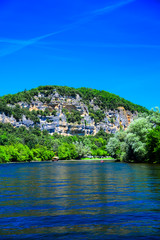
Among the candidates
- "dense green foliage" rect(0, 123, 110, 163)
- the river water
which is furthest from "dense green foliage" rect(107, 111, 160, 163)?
"dense green foliage" rect(0, 123, 110, 163)

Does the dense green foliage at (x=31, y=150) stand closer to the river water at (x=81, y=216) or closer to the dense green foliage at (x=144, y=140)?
the dense green foliage at (x=144, y=140)

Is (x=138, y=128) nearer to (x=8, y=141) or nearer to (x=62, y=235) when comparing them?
(x=62, y=235)

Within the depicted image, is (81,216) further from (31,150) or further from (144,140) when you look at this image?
(31,150)

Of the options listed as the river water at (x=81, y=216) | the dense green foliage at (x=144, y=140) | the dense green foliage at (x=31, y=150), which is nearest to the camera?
the river water at (x=81, y=216)

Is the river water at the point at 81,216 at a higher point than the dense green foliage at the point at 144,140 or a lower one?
lower

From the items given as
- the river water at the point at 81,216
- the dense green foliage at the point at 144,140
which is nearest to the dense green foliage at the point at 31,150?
the dense green foliage at the point at 144,140

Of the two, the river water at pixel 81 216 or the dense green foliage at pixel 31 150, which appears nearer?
the river water at pixel 81 216

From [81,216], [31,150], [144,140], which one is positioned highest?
[144,140]

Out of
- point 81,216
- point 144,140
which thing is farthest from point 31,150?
point 81,216

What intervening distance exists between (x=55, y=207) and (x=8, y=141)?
145526 mm

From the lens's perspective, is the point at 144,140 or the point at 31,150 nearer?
the point at 144,140

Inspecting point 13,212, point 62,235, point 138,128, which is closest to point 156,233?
point 62,235

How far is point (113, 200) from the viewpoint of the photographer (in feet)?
68.4

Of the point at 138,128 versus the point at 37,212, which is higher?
the point at 138,128
